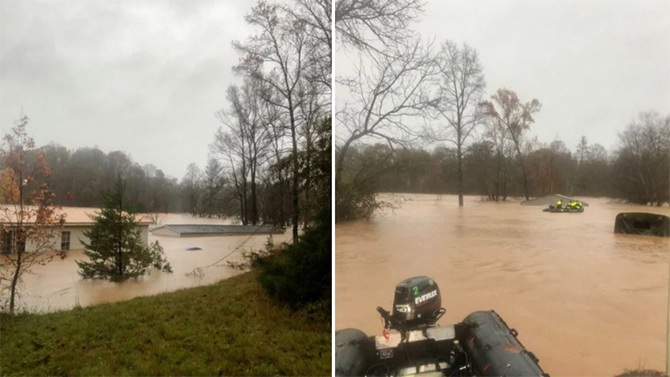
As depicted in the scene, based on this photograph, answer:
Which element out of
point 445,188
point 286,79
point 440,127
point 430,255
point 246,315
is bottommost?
point 246,315

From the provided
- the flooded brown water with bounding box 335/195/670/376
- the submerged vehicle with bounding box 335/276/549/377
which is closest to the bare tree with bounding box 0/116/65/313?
the flooded brown water with bounding box 335/195/670/376

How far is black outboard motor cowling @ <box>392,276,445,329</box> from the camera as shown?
3006 mm

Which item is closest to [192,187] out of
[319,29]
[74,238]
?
[74,238]

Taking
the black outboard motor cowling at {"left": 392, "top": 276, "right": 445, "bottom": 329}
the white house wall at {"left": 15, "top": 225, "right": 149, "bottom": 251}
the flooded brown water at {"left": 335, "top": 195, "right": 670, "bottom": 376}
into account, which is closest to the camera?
the flooded brown water at {"left": 335, "top": 195, "right": 670, "bottom": 376}

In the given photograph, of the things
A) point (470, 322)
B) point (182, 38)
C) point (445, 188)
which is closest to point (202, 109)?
point (182, 38)

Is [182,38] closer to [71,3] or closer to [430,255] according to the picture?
[71,3]

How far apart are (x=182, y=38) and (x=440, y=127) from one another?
1.56 metres

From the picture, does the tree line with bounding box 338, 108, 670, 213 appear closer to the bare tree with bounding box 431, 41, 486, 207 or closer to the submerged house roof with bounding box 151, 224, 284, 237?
the bare tree with bounding box 431, 41, 486, 207

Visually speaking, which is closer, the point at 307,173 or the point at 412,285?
the point at 412,285

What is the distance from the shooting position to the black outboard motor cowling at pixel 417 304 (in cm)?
301

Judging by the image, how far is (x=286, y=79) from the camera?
346cm

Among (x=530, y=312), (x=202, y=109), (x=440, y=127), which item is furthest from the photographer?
(x=202, y=109)

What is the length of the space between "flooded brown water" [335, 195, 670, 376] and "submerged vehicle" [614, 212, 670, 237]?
3 centimetres

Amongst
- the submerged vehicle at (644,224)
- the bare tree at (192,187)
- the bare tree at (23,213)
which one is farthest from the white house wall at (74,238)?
the submerged vehicle at (644,224)
